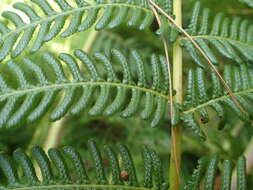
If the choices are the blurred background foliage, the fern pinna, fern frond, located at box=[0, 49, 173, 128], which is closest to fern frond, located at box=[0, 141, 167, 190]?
the fern pinna

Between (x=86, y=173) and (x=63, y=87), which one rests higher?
(x=63, y=87)

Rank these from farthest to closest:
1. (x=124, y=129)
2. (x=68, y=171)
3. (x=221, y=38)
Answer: (x=124, y=129) < (x=221, y=38) < (x=68, y=171)

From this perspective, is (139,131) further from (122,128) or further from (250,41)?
(250,41)

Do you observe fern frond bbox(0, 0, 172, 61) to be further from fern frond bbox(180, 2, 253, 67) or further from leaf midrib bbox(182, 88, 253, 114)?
leaf midrib bbox(182, 88, 253, 114)

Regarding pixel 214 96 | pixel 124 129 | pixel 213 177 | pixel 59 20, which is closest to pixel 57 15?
pixel 59 20

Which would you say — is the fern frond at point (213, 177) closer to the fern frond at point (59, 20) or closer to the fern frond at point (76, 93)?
the fern frond at point (76, 93)

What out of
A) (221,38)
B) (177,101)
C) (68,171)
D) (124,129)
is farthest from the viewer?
(124,129)

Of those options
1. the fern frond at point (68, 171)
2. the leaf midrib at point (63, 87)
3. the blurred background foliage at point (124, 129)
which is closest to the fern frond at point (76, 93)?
the leaf midrib at point (63, 87)

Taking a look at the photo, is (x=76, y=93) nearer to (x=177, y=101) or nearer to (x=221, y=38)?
(x=177, y=101)
